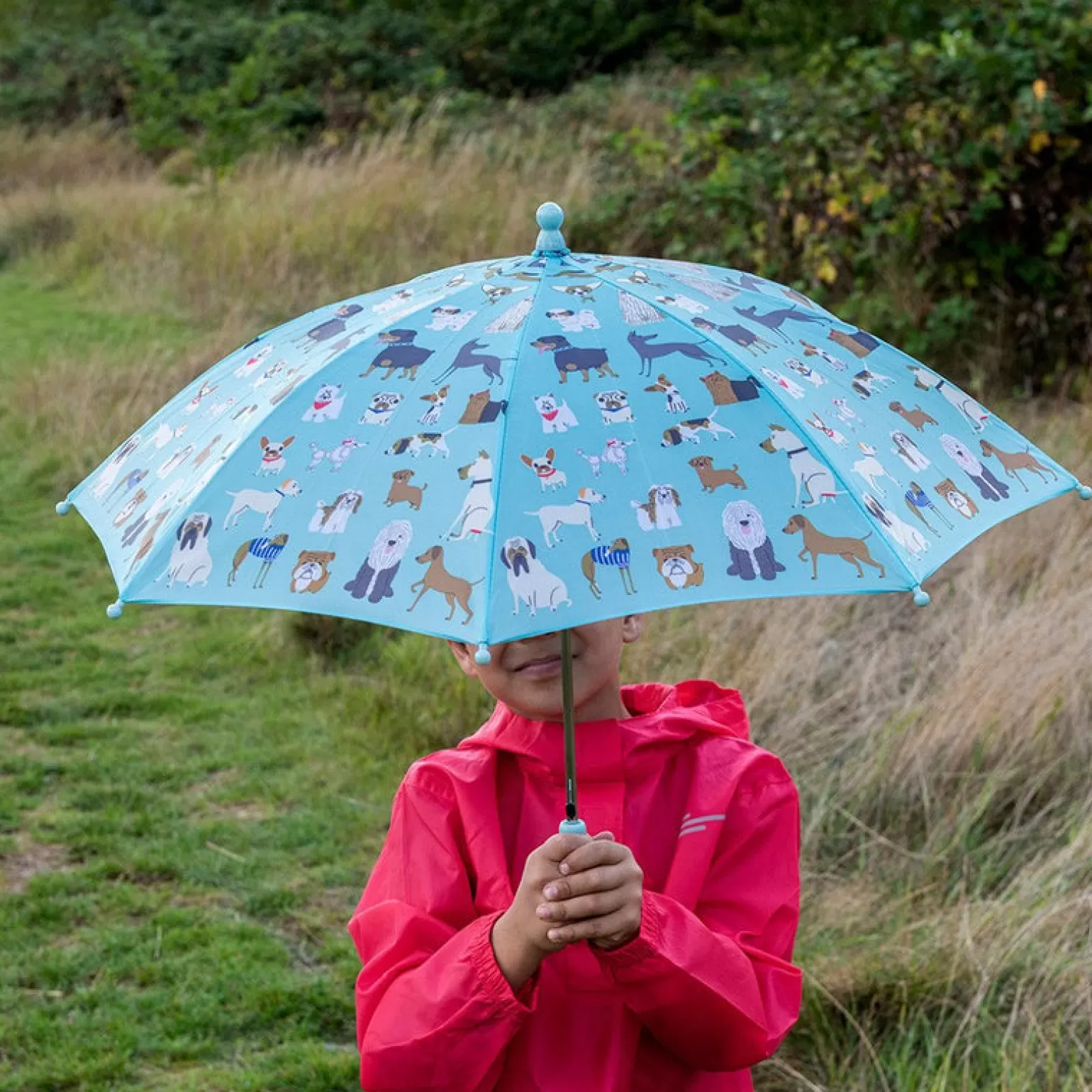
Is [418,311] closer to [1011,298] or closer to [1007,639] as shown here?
[1007,639]

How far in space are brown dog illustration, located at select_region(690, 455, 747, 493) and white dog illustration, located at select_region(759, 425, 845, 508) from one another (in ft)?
0.19

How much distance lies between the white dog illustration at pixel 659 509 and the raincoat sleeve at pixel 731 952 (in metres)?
0.45

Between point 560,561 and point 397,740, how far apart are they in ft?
11.4

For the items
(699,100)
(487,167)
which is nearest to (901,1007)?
(699,100)

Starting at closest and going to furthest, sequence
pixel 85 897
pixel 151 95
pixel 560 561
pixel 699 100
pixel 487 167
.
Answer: pixel 560 561 → pixel 85 897 → pixel 699 100 → pixel 487 167 → pixel 151 95

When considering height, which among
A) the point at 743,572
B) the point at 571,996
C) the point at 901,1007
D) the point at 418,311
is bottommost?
the point at 901,1007

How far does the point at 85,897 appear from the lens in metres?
4.24

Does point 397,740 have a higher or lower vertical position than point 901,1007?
lower

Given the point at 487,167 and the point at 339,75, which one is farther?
the point at 339,75

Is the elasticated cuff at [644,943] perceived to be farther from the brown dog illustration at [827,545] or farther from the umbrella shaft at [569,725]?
the brown dog illustration at [827,545]

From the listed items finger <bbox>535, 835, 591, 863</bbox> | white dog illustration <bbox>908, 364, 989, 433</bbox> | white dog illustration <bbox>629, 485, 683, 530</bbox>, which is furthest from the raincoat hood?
white dog illustration <bbox>908, 364, 989, 433</bbox>

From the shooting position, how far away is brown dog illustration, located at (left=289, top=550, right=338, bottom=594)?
1703 mm

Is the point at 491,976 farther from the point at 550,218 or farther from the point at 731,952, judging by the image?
the point at 550,218

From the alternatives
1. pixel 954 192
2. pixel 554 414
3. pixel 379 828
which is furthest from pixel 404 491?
pixel 954 192
